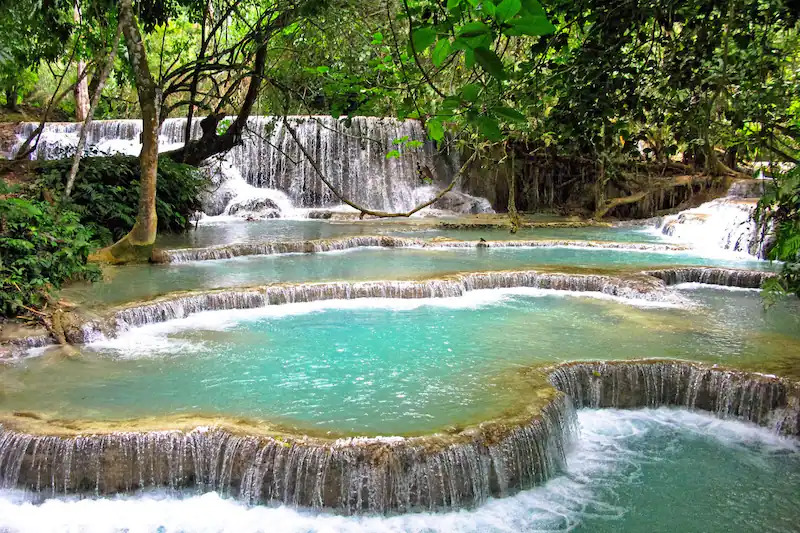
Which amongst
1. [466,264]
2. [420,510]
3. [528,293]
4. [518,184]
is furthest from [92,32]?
[518,184]

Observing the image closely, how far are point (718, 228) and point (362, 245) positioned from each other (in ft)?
23.2

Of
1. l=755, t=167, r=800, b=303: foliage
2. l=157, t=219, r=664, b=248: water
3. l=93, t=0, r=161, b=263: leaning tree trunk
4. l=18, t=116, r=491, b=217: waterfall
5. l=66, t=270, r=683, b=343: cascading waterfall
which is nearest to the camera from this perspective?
l=755, t=167, r=800, b=303: foliage

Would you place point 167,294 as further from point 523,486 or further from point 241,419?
point 523,486

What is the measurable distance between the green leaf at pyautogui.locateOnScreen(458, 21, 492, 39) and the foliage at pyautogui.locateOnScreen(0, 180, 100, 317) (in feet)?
21.3

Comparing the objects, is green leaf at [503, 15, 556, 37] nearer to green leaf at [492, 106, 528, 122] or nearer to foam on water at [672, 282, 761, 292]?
green leaf at [492, 106, 528, 122]

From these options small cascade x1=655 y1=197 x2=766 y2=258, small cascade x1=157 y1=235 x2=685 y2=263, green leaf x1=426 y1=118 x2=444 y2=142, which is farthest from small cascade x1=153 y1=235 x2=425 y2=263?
green leaf x1=426 y1=118 x2=444 y2=142

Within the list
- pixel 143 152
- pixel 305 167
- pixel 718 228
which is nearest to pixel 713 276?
pixel 718 228

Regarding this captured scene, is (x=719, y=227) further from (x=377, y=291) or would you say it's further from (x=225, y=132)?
(x=225, y=132)

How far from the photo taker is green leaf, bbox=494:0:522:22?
113 cm

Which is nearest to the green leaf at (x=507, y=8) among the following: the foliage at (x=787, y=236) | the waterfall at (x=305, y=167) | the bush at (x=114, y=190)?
the foliage at (x=787, y=236)

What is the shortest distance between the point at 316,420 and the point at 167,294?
375cm

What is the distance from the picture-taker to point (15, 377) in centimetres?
550

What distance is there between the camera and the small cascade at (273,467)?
13.9 feet

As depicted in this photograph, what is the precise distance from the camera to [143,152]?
875 centimetres
